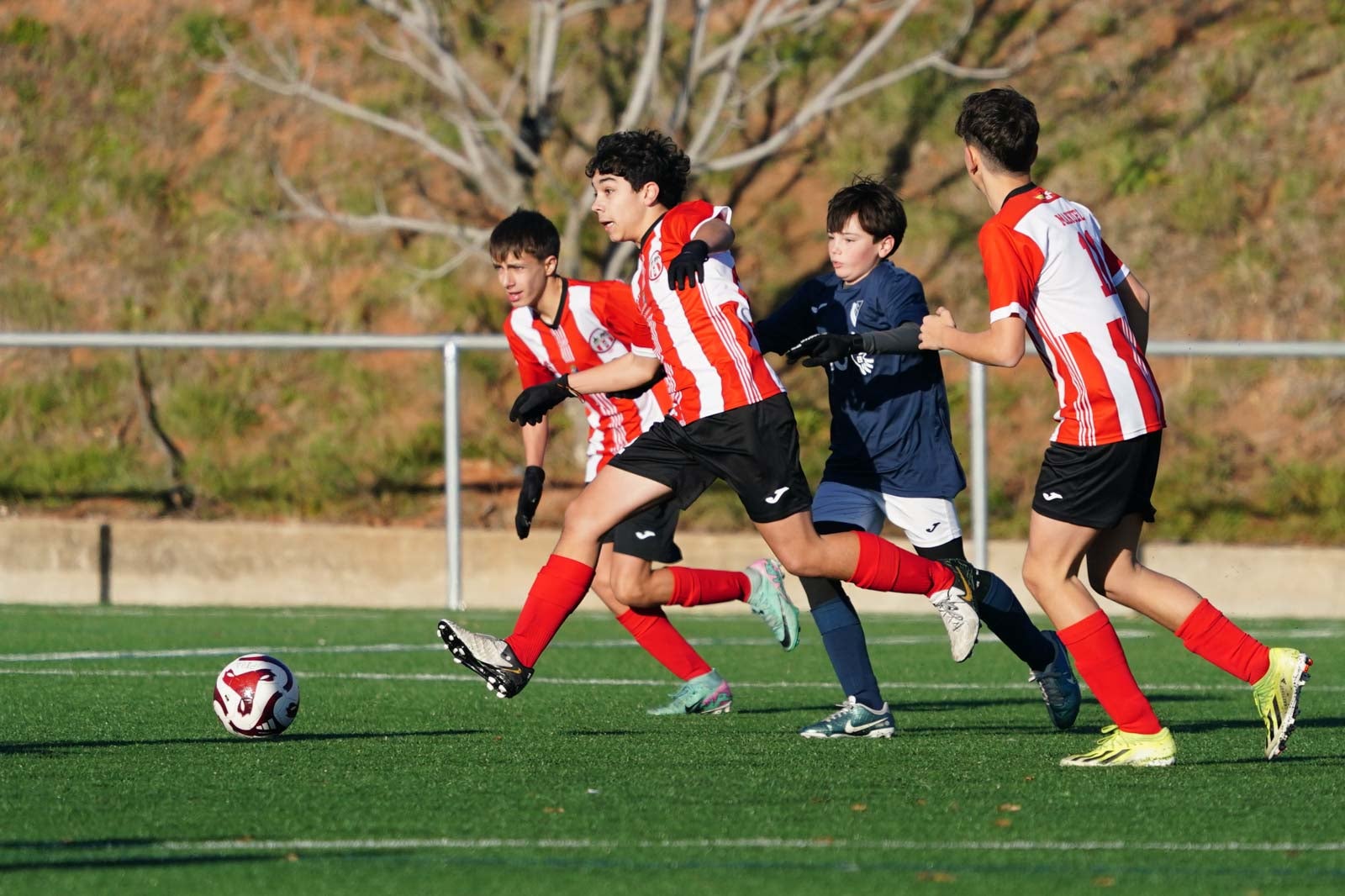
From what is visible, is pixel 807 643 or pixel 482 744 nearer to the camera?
pixel 482 744

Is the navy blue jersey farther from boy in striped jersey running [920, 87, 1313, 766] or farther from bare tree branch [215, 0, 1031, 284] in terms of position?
bare tree branch [215, 0, 1031, 284]

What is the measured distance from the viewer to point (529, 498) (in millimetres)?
7352

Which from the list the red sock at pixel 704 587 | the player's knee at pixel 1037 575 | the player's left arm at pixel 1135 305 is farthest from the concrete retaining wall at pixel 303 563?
the player's knee at pixel 1037 575

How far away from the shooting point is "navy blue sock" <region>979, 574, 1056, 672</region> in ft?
21.2

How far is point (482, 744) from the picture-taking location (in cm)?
608

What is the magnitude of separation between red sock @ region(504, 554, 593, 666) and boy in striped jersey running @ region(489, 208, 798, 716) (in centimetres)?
74

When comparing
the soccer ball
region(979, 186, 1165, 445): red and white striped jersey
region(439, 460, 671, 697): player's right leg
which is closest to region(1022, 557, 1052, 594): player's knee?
region(979, 186, 1165, 445): red and white striped jersey

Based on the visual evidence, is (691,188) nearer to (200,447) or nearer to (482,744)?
(200,447)

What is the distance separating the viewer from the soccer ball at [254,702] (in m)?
6.12

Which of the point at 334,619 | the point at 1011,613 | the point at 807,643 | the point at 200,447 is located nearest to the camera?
the point at 1011,613

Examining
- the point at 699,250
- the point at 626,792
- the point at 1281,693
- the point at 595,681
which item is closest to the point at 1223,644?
the point at 1281,693

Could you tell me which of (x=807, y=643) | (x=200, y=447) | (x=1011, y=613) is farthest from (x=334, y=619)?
(x=1011, y=613)

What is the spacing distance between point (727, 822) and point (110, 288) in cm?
1399

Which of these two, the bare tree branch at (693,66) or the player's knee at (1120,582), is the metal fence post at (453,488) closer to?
the bare tree branch at (693,66)
